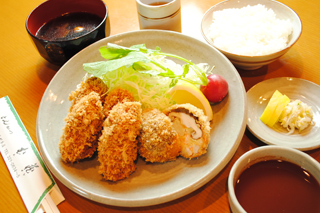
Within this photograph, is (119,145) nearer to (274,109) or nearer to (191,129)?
(191,129)

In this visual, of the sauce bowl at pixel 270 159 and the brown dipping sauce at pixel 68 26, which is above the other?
the brown dipping sauce at pixel 68 26

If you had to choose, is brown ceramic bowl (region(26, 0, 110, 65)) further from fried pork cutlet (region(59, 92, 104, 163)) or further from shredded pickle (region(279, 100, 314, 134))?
shredded pickle (region(279, 100, 314, 134))

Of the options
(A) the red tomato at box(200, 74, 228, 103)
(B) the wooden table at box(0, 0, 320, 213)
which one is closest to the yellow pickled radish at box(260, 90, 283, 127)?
(B) the wooden table at box(0, 0, 320, 213)

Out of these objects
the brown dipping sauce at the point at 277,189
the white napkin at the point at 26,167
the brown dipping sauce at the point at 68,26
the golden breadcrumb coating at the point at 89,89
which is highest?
the brown dipping sauce at the point at 68,26

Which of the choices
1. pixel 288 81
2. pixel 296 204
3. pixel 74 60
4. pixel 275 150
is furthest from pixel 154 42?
pixel 296 204

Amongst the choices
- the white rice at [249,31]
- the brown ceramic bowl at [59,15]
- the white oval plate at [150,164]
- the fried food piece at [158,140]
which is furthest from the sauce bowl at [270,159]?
the brown ceramic bowl at [59,15]

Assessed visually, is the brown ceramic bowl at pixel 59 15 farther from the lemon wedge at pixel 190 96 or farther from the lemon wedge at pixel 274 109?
the lemon wedge at pixel 274 109

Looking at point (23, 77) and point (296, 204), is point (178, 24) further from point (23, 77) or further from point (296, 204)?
point (296, 204)

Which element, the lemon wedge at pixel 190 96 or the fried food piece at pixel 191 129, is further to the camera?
the lemon wedge at pixel 190 96
